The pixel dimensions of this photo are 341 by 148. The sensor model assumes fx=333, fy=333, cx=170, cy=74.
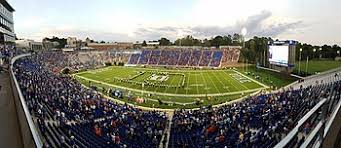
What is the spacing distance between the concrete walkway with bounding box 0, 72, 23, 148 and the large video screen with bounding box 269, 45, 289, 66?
90.0 ft

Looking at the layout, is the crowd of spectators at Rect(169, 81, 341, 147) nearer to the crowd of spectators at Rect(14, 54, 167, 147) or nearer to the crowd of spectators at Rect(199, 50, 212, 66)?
the crowd of spectators at Rect(14, 54, 167, 147)

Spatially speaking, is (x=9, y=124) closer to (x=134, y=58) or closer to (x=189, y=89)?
(x=189, y=89)

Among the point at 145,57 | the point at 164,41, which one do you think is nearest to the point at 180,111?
the point at 145,57

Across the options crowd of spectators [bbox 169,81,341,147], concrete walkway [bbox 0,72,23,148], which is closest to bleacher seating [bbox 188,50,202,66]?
crowd of spectators [bbox 169,81,341,147]

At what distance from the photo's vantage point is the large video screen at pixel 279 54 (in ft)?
115

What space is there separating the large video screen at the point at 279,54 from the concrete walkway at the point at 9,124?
1080 inches

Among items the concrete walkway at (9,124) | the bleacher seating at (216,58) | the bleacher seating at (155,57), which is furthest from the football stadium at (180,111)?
the bleacher seating at (155,57)

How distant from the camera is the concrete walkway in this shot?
9023 mm

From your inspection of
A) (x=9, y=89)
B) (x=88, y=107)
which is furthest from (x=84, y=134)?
(x=9, y=89)

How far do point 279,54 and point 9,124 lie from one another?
30860 mm

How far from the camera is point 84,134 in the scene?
13.1 m

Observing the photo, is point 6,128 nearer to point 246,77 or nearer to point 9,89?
point 9,89

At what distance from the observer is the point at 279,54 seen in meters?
36.3

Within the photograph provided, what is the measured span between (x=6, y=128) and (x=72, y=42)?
9892cm
